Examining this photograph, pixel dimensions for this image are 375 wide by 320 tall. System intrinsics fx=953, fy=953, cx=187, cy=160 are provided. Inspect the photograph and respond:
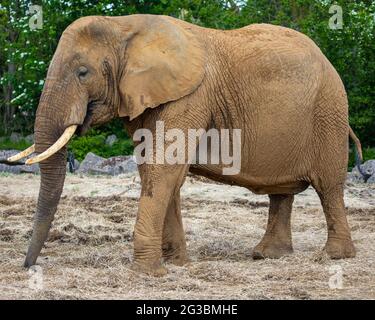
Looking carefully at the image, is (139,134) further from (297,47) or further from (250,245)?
(250,245)

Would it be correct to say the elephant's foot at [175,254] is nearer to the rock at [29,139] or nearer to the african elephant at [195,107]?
the african elephant at [195,107]

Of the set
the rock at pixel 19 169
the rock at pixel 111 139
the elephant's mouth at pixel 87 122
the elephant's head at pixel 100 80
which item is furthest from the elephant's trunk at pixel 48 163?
the rock at pixel 111 139

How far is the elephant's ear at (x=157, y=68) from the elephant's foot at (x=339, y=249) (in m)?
1.82

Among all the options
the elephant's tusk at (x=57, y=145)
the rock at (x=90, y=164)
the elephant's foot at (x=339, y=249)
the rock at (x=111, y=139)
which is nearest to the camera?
the elephant's tusk at (x=57, y=145)

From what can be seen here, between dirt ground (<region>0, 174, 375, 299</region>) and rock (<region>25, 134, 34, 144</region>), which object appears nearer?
dirt ground (<region>0, 174, 375, 299</region>)

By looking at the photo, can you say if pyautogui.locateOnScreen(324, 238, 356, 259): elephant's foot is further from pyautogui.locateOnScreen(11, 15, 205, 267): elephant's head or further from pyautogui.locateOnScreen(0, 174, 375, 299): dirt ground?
pyautogui.locateOnScreen(11, 15, 205, 267): elephant's head

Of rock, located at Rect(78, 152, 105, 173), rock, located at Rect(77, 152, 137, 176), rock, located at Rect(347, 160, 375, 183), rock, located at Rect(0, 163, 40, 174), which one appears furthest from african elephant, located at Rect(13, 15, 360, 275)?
rock, located at Rect(0, 163, 40, 174)

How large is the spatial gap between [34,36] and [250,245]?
1060 centimetres

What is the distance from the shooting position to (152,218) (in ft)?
21.3

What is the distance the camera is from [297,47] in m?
7.22

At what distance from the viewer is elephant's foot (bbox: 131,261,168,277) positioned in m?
6.48

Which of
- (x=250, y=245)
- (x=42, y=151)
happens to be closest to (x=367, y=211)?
(x=250, y=245)

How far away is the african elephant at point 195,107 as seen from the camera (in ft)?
21.2

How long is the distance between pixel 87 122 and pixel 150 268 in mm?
1089
